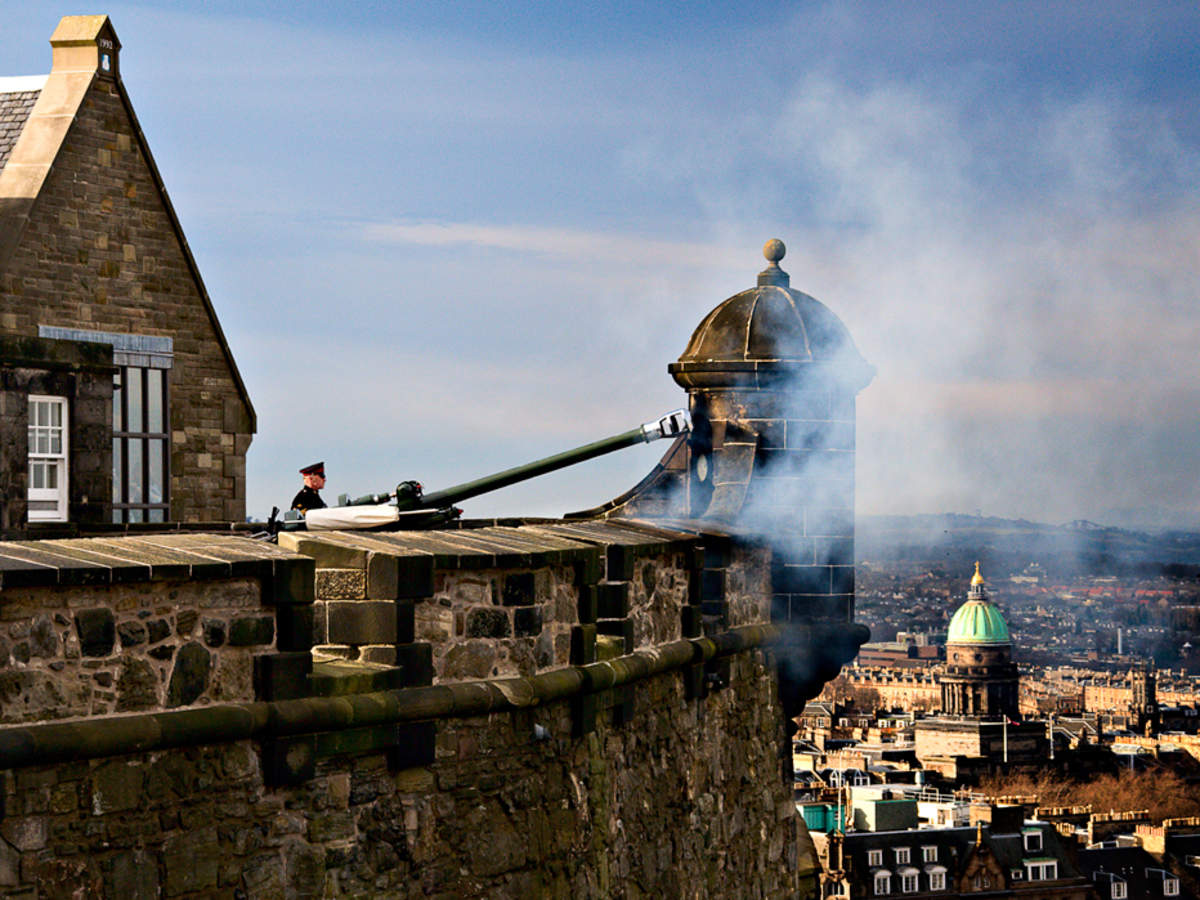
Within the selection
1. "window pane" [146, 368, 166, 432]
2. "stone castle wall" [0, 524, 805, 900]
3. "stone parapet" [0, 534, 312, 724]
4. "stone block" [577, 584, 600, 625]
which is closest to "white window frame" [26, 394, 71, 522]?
"stone castle wall" [0, 524, 805, 900]

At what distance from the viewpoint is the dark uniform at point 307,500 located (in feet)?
37.0

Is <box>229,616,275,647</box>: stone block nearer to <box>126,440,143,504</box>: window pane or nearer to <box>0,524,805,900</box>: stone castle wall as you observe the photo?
<box>0,524,805,900</box>: stone castle wall

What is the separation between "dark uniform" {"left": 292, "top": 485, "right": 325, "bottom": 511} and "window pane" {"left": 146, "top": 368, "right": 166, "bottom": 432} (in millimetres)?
7179

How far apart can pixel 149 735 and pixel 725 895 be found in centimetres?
631

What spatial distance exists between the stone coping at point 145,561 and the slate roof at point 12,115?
35.5 ft

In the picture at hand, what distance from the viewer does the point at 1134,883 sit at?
93875 millimetres

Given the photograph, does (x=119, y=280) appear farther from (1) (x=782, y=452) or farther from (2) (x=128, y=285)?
(1) (x=782, y=452)

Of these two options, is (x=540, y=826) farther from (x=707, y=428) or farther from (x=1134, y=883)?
(x=1134, y=883)

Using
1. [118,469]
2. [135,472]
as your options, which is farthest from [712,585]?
[135,472]

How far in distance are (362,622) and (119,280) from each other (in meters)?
10.7

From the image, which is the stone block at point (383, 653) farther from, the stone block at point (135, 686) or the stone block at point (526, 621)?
the stone block at point (135, 686)

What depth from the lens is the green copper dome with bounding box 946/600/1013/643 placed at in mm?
182625

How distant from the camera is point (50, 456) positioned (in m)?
13.1

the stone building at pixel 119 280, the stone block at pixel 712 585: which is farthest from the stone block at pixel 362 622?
the stone building at pixel 119 280
